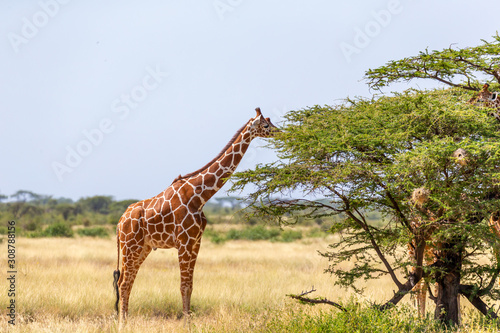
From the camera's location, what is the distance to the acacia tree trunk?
9.13 meters

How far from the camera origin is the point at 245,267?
19250mm

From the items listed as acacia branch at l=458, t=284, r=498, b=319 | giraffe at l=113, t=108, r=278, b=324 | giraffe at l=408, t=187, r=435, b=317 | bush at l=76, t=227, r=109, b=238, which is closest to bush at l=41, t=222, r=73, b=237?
bush at l=76, t=227, r=109, b=238

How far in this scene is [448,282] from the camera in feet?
30.4

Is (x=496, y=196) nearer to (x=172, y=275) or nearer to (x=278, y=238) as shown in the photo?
(x=172, y=275)

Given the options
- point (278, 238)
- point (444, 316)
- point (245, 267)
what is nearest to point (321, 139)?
point (444, 316)

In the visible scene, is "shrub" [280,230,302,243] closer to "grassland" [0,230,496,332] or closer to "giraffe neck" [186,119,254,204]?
"grassland" [0,230,496,332]

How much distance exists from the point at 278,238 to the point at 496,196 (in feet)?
91.4

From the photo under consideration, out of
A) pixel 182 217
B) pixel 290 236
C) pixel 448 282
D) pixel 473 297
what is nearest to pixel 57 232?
pixel 290 236

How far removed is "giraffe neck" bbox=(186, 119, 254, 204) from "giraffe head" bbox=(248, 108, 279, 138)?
0.09 meters

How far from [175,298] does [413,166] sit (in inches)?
286

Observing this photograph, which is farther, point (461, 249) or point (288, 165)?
point (461, 249)

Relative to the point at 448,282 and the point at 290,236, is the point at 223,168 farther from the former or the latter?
the point at 290,236

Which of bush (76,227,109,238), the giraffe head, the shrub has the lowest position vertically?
the shrub

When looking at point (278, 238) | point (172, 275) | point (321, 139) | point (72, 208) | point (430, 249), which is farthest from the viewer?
point (72, 208)
